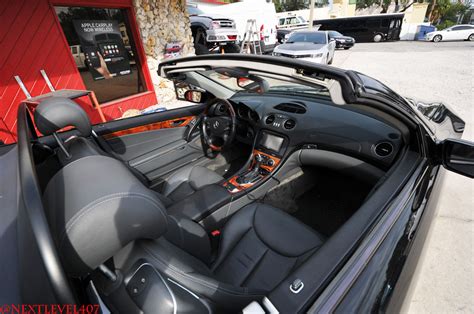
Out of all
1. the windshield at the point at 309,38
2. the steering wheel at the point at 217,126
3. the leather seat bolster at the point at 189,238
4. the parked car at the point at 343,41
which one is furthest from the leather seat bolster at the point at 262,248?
the parked car at the point at 343,41

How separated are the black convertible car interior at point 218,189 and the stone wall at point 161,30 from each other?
362 centimetres

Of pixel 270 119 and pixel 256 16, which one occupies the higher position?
pixel 256 16

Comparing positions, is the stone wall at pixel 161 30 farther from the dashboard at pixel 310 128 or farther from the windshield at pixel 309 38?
the windshield at pixel 309 38

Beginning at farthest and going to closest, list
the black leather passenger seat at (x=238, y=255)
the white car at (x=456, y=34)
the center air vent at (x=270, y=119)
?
the white car at (x=456, y=34) < the center air vent at (x=270, y=119) < the black leather passenger seat at (x=238, y=255)

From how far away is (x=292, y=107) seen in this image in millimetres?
2434

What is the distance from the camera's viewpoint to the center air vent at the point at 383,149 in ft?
5.69

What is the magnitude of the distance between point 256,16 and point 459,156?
1127 centimetres

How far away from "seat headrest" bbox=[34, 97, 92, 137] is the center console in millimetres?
1293

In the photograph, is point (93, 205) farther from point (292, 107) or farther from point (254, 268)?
point (292, 107)

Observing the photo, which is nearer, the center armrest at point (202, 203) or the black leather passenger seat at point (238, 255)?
the black leather passenger seat at point (238, 255)

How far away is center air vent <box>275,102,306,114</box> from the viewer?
7.79ft

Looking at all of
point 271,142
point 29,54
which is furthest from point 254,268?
point 29,54

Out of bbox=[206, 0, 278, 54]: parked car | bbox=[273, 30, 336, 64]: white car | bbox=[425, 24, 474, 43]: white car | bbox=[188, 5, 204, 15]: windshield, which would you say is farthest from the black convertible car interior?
bbox=[425, 24, 474, 43]: white car

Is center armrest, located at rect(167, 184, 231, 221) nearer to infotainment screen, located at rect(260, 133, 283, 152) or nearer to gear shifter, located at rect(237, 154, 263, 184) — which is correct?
gear shifter, located at rect(237, 154, 263, 184)
